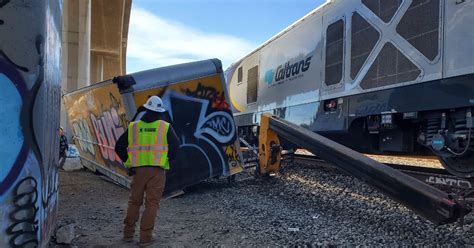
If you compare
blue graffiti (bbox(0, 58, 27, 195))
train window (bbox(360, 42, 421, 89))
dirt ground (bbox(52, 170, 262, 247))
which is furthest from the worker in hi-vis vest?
train window (bbox(360, 42, 421, 89))

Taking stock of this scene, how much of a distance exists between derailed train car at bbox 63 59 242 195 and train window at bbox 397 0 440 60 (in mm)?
3250

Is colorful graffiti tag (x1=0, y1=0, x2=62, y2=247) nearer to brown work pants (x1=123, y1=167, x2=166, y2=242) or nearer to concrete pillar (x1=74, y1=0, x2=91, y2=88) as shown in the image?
brown work pants (x1=123, y1=167, x2=166, y2=242)

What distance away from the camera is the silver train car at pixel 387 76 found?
6.43 meters

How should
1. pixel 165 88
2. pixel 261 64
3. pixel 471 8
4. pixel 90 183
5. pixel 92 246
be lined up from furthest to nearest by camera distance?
1. pixel 261 64
2. pixel 90 183
3. pixel 165 88
4. pixel 471 8
5. pixel 92 246

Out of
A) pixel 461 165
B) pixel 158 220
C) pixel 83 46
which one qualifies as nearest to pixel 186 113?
pixel 158 220

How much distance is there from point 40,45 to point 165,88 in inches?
166

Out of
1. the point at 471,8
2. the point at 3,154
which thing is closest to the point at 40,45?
the point at 3,154

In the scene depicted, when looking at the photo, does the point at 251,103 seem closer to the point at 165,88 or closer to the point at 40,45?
the point at 165,88

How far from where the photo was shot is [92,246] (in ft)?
16.7

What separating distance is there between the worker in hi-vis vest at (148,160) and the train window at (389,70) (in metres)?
3.89

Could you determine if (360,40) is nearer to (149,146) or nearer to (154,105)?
(154,105)

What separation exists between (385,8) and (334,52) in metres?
1.71

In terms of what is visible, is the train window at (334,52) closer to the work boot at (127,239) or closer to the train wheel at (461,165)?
the train wheel at (461,165)

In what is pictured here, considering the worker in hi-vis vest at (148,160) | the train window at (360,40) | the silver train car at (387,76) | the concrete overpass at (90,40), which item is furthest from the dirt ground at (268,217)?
the concrete overpass at (90,40)
